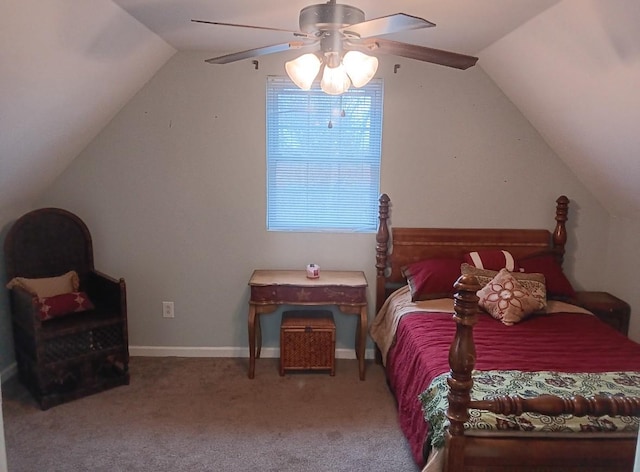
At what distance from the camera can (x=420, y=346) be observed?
2553 millimetres

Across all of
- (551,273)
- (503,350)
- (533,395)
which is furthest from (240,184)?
(533,395)

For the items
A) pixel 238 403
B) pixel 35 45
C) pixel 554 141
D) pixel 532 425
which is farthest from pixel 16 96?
pixel 554 141

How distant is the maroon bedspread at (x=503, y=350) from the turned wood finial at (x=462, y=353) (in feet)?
1.44

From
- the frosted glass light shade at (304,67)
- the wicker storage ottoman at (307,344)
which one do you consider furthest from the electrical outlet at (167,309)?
the frosted glass light shade at (304,67)

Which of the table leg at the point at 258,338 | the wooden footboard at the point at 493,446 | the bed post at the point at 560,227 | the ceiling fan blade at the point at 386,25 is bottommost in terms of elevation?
the table leg at the point at 258,338

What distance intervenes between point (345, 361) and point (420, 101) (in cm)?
198

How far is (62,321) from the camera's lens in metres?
3.05

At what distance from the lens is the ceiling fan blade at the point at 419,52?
1.84m

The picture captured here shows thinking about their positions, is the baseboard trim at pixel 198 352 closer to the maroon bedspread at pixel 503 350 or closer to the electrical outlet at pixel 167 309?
the electrical outlet at pixel 167 309

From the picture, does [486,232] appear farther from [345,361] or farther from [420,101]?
[345,361]

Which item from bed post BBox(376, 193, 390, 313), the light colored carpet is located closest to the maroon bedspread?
the light colored carpet

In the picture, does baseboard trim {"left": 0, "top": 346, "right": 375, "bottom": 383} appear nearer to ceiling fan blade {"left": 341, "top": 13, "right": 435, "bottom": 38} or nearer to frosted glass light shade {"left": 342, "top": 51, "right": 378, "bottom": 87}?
frosted glass light shade {"left": 342, "top": 51, "right": 378, "bottom": 87}

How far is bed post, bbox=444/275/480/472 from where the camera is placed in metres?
1.70

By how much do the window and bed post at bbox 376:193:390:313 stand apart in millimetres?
114
